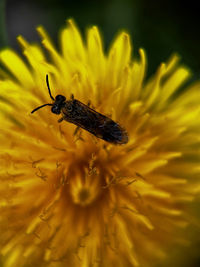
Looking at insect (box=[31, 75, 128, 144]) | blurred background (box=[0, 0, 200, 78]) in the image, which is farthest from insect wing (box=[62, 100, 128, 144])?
blurred background (box=[0, 0, 200, 78])

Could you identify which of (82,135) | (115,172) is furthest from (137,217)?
(82,135)

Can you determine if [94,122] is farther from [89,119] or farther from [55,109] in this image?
[55,109]

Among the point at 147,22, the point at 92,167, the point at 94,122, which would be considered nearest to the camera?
the point at 94,122

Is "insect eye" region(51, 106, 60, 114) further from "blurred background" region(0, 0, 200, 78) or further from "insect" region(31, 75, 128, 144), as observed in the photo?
"blurred background" region(0, 0, 200, 78)

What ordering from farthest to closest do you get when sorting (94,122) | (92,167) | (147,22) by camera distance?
(147,22), (92,167), (94,122)

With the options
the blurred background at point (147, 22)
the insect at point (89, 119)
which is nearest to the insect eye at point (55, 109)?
the insect at point (89, 119)

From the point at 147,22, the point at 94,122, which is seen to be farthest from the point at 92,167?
the point at 147,22
